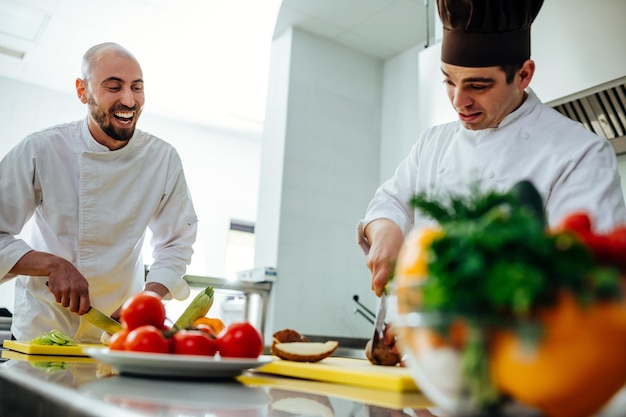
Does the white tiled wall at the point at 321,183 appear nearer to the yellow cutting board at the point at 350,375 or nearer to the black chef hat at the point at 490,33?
the black chef hat at the point at 490,33

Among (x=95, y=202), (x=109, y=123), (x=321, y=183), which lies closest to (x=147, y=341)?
(x=95, y=202)

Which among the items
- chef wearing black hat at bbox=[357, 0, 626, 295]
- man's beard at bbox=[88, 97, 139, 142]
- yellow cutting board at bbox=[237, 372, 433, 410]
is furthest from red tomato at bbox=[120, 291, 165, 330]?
man's beard at bbox=[88, 97, 139, 142]

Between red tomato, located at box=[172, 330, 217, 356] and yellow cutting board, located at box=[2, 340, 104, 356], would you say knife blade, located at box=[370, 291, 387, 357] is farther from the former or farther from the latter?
yellow cutting board, located at box=[2, 340, 104, 356]

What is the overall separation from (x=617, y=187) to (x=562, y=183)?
111 mm

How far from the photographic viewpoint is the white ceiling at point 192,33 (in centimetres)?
393

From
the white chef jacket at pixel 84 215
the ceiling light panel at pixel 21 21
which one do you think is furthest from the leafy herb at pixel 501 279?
the ceiling light panel at pixel 21 21

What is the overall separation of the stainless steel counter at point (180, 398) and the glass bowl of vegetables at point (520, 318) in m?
0.24

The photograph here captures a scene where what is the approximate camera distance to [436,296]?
1.14ft

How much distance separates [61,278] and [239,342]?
76cm

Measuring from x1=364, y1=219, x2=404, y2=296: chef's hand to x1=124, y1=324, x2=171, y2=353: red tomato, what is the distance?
0.45m

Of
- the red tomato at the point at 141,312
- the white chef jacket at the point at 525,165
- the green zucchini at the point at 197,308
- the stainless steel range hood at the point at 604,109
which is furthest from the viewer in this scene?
the stainless steel range hood at the point at 604,109

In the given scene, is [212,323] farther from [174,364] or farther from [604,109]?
[604,109]

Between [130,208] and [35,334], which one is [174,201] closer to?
[130,208]

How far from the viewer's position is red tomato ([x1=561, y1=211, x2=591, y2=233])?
393mm
